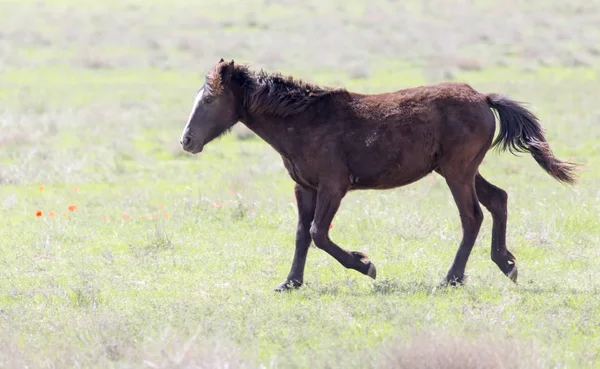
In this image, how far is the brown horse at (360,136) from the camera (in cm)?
877

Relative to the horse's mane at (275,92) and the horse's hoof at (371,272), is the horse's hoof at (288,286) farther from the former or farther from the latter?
the horse's mane at (275,92)

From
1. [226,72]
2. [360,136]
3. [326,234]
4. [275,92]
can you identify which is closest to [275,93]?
[275,92]

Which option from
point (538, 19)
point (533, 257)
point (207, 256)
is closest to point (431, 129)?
point (533, 257)

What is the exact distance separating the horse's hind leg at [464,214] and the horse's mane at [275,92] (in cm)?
136

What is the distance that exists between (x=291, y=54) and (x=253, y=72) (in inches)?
986

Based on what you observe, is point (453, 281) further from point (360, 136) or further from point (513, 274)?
point (360, 136)

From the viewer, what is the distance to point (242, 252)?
407 inches

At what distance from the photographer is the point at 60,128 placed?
65.7 feet

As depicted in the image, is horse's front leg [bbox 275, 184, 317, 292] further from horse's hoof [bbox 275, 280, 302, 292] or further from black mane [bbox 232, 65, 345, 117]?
black mane [bbox 232, 65, 345, 117]

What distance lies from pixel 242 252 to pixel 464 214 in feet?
8.25

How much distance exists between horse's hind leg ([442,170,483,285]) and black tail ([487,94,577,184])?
0.49 meters

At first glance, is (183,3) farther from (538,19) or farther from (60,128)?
(60,128)

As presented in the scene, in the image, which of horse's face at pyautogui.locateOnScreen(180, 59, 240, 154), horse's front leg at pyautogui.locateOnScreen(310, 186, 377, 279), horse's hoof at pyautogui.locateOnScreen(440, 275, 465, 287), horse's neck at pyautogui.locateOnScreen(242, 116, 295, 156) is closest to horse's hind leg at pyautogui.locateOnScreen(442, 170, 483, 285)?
horse's hoof at pyautogui.locateOnScreen(440, 275, 465, 287)

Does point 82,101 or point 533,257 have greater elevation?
point 533,257
